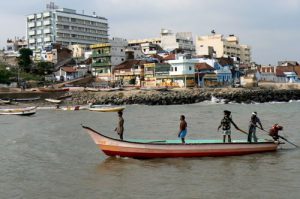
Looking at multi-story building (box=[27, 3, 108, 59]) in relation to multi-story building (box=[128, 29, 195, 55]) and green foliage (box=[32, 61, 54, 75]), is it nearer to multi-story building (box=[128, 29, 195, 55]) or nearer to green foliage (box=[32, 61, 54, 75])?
multi-story building (box=[128, 29, 195, 55])

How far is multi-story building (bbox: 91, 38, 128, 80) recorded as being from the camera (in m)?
83.9

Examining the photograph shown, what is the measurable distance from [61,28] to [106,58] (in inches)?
1470

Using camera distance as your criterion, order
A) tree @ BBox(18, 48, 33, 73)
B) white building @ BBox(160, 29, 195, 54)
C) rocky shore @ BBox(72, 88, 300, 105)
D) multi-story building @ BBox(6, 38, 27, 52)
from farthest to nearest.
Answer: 1. multi-story building @ BBox(6, 38, 27, 52)
2. white building @ BBox(160, 29, 195, 54)
3. tree @ BBox(18, 48, 33, 73)
4. rocky shore @ BBox(72, 88, 300, 105)

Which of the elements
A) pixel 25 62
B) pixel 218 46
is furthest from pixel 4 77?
pixel 218 46

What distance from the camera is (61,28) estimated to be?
117 m

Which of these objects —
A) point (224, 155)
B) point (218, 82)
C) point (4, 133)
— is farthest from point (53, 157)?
point (218, 82)

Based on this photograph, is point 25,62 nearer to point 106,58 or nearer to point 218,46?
point 106,58

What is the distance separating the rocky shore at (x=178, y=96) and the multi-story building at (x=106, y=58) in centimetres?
1624

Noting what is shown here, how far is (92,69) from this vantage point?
87688mm

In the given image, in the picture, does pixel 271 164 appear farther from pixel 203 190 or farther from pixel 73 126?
pixel 73 126

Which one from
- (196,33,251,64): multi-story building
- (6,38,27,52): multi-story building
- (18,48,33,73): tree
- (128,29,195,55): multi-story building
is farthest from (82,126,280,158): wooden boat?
(6,38,27,52): multi-story building

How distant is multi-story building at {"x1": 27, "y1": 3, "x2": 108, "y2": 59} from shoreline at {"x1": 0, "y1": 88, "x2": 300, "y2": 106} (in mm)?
51842

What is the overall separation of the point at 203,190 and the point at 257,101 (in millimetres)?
52349

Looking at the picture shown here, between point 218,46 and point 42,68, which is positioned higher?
point 218,46
